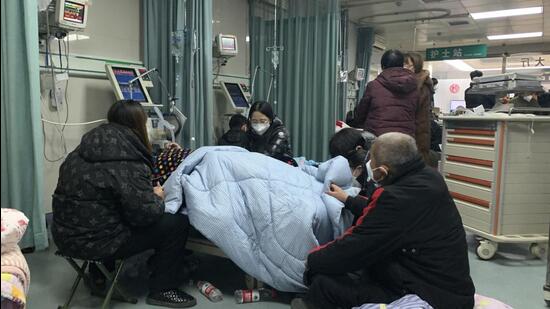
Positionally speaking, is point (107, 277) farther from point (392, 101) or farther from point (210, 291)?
point (392, 101)

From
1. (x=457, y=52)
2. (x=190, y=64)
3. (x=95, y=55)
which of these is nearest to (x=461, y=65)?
(x=457, y=52)

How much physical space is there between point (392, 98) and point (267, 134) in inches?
37.0

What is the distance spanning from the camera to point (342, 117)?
530 centimetres

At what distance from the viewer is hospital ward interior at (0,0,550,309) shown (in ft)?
5.46

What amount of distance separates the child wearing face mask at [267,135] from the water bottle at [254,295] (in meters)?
1.18

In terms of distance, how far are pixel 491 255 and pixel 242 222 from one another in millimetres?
1777

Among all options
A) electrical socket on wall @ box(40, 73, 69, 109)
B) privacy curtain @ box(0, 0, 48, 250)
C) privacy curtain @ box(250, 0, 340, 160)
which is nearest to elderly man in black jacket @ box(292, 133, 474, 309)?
privacy curtain @ box(0, 0, 48, 250)

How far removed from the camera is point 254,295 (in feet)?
7.13

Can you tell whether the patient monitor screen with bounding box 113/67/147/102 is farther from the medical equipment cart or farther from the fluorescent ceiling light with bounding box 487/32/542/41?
the fluorescent ceiling light with bounding box 487/32/542/41

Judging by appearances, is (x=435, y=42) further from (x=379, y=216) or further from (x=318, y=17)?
(x=379, y=216)

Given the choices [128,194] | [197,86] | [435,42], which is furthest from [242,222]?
[435,42]

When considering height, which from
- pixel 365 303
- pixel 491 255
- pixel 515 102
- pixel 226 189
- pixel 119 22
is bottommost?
pixel 491 255

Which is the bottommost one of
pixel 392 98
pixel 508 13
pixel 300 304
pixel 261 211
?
pixel 300 304

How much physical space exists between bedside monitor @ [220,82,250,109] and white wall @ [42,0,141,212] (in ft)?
3.04
